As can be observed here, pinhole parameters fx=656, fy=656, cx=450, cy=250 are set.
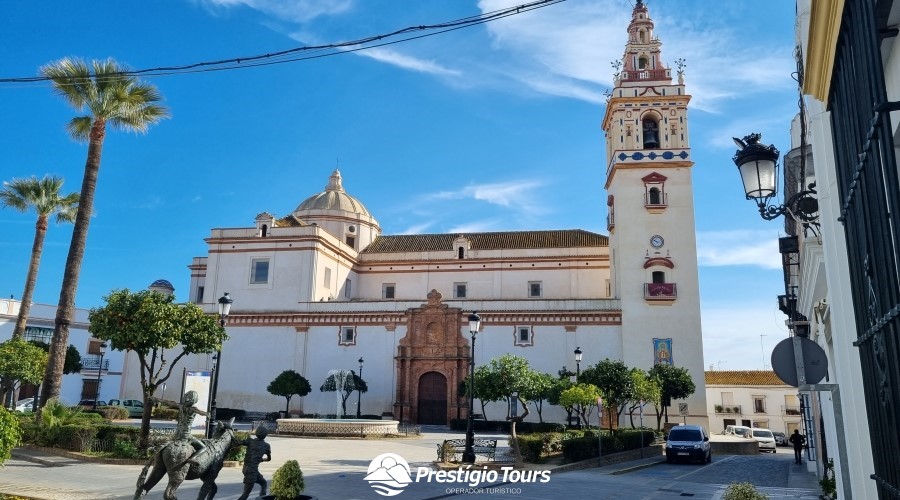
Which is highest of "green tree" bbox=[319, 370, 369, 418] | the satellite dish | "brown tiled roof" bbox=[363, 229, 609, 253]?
"brown tiled roof" bbox=[363, 229, 609, 253]

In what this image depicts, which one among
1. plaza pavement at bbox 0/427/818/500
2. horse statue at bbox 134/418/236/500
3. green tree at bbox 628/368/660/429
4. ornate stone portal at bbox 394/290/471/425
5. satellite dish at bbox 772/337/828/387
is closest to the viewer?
satellite dish at bbox 772/337/828/387

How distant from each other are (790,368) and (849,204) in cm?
194

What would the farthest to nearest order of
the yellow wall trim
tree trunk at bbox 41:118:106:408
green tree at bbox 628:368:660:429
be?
green tree at bbox 628:368:660:429, tree trunk at bbox 41:118:106:408, the yellow wall trim

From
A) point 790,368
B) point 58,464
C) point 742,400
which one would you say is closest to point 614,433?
point 58,464

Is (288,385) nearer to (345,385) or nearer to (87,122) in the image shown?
(345,385)

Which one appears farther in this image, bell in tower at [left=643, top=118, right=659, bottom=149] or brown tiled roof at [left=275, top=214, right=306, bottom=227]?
brown tiled roof at [left=275, top=214, right=306, bottom=227]

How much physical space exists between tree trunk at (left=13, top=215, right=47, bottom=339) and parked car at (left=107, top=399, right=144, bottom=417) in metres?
10.3

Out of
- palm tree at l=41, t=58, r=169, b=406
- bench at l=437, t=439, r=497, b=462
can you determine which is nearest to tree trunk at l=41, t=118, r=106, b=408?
palm tree at l=41, t=58, r=169, b=406

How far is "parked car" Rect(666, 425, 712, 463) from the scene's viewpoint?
2461cm

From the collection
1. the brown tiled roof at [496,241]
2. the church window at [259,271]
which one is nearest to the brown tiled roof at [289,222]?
the church window at [259,271]

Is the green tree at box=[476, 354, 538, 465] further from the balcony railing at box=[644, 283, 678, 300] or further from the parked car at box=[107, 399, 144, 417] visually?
the parked car at box=[107, 399, 144, 417]

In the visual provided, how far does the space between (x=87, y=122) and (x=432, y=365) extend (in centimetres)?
2330

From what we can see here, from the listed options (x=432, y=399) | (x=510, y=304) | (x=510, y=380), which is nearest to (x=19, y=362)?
(x=510, y=380)

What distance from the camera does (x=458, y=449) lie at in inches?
804
